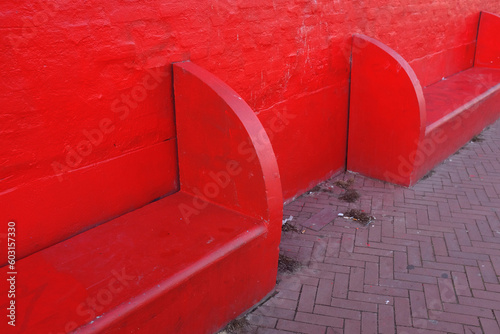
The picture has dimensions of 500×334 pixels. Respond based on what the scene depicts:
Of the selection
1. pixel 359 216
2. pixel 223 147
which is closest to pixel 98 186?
pixel 223 147

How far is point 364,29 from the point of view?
17.7 ft

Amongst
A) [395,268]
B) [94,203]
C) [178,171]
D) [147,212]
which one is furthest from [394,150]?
[94,203]

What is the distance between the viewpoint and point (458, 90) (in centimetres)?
706

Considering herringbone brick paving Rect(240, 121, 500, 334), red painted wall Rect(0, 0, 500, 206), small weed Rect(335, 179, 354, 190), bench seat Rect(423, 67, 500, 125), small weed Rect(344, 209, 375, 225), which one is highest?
red painted wall Rect(0, 0, 500, 206)

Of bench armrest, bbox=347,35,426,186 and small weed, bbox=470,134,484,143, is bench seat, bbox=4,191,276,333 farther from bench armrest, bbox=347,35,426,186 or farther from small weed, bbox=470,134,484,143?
small weed, bbox=470,134,484,143

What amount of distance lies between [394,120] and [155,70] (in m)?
3.03

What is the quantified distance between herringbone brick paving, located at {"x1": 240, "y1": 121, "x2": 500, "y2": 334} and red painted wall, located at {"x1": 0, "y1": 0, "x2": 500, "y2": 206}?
75 cm

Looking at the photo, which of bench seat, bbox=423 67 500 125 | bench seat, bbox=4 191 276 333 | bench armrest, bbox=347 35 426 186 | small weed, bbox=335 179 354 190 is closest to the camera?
bench seat, bbox=4 191 276 333

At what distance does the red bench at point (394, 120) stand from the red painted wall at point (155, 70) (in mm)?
186

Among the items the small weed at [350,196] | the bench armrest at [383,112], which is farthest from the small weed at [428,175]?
the small weed at [350,196]

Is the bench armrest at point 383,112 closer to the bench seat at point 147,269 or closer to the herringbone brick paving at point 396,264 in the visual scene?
the herringbone brick paving at point 396,264

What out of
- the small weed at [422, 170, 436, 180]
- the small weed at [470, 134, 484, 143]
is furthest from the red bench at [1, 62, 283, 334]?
the small weed at [470, 134, 484, 143]

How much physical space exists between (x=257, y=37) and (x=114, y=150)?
1.69 meters

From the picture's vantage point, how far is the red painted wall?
2617 millimetres
